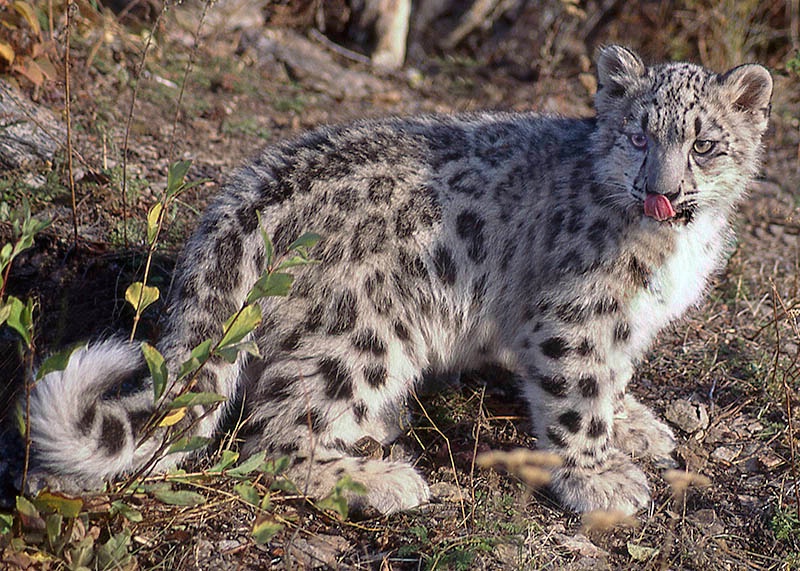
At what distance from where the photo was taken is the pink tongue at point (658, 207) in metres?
3.48

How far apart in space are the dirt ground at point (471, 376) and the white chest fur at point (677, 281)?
1.12 feet

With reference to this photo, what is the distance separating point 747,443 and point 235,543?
2490 millimetres

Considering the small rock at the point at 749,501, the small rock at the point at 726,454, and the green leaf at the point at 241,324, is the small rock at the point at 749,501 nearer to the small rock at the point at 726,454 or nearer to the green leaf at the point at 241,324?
the small rock at the point at 726,454

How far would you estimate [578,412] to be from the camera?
3797mm

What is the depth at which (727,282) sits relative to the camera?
5.42m

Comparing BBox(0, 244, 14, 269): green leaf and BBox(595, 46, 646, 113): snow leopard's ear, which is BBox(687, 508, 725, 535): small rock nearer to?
BBox(595, 46, 646, 113): snow leopard's ear

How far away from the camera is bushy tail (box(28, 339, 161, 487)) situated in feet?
10.0

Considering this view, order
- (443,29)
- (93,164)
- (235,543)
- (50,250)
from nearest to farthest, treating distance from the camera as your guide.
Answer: (235,543)
(50,250)
(93,164)
(443,29)

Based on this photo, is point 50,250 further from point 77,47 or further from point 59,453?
point 77,47

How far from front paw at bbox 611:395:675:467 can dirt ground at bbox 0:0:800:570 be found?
91 mm

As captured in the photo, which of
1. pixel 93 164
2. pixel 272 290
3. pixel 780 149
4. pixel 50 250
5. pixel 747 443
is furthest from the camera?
pixel 780 149

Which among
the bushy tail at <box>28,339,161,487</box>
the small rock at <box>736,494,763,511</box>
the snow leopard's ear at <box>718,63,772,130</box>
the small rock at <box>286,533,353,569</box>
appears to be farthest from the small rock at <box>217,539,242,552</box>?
the snow leopard's ear at <box>718,63,772,130</box>

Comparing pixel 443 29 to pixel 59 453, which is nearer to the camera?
pixel 59 453

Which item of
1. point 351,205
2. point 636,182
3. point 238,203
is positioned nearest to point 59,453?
point 238,203
